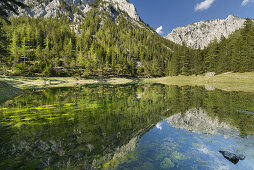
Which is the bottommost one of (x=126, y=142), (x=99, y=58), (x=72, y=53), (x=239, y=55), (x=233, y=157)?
(x=126, y=142)

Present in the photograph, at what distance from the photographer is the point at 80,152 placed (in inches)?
243

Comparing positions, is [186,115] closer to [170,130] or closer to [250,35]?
[170,130]

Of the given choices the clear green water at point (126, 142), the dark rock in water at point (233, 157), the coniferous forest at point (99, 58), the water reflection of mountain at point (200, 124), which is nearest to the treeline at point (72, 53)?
the coniferous forest at point (99, 58)

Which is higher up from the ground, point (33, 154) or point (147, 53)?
point (147, 53)

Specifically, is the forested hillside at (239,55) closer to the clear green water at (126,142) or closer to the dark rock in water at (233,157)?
the clear green water at (126,142)

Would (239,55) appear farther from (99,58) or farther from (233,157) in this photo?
(99,58)

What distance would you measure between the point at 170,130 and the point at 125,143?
394 cm

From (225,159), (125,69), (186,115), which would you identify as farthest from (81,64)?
(225,159)

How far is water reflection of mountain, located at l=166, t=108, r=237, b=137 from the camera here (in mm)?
8656

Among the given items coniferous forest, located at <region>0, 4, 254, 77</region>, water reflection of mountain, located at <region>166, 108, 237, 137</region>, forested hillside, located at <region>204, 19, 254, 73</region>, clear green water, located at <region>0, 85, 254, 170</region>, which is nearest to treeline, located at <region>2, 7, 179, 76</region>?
coniferous forest, located at <region>0, 4, 254, 77</region>

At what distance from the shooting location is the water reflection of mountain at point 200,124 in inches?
341

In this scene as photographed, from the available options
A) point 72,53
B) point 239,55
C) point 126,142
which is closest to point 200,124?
point 126,142

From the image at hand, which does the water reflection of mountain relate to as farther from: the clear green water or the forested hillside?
the forested hillside

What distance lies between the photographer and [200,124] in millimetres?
9992
